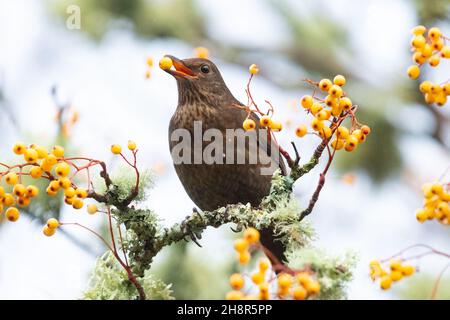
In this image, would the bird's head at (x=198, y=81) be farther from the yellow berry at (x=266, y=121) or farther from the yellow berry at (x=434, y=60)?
the yellow berry at (x=434, y=60)

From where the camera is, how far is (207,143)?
402 centimetres

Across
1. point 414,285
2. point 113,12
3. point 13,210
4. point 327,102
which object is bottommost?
point 414,285

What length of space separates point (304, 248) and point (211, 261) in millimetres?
1147

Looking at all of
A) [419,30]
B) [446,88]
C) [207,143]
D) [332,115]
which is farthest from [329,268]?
[207,143]

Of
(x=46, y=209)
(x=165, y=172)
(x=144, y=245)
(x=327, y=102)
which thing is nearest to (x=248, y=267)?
(x=144, y=245)

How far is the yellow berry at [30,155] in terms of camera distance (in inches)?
88.9

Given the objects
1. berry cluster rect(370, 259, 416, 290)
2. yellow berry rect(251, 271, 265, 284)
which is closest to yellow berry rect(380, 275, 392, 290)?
berry cluster rect(370, 259, 416, 290)

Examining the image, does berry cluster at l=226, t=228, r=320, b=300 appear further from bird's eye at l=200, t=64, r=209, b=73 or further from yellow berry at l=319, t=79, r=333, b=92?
bird's eye at l=200, t=64, r=209, b=73

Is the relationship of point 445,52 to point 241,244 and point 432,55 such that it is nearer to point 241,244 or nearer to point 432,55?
point 432,55

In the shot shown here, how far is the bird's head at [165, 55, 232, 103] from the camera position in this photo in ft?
14.3

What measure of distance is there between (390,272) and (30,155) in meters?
1.06

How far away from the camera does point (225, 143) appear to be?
13.1 feet

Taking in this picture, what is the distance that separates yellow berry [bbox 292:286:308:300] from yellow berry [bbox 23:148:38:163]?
851 millimetres

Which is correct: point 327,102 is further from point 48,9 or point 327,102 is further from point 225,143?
point 48,9
